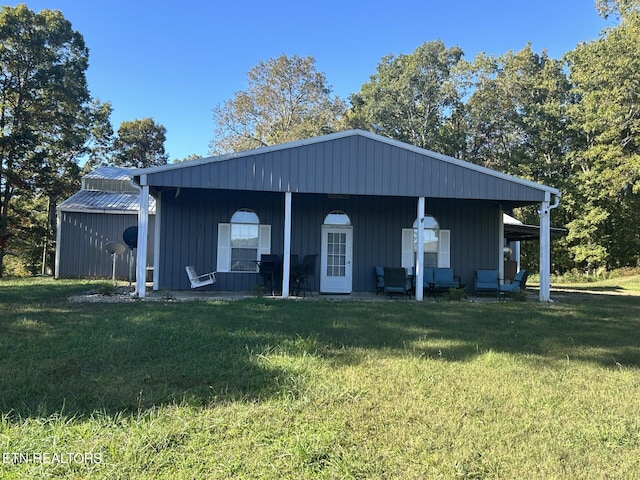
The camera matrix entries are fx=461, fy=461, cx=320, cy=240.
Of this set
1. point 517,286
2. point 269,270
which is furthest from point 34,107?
point 517,286

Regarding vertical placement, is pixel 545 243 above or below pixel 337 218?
below

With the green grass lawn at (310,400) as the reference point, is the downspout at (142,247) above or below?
above

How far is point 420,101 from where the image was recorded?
30703mm

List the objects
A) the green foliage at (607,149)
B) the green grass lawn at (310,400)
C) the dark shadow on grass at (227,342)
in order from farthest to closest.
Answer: the green foliage at (607,149) < the dark shadow on grass at (227,342) < the green grass lawn at (310,400)

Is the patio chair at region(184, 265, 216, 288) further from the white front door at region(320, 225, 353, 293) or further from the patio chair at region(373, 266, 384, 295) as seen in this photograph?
the patio chair at region(373, 266, 384, 295)

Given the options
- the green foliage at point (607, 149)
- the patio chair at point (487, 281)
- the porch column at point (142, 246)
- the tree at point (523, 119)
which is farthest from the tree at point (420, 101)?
the porch column at point (142, 246)

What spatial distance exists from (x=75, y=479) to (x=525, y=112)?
29.9m

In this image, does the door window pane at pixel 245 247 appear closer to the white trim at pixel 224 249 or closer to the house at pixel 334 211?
the house at pixel 334 211

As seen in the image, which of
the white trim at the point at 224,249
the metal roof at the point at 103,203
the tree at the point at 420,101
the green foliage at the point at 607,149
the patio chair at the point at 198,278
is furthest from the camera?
the tree at the point at 420,101

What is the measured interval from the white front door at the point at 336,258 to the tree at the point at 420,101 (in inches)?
758

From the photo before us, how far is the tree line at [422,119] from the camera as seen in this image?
71.7 feet

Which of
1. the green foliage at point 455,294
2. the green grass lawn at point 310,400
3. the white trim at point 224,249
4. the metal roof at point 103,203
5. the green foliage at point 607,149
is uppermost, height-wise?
the green foliage at point 607,149

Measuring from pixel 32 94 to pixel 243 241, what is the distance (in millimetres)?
17061

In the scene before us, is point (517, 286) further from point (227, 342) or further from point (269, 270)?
point (227, 342)
